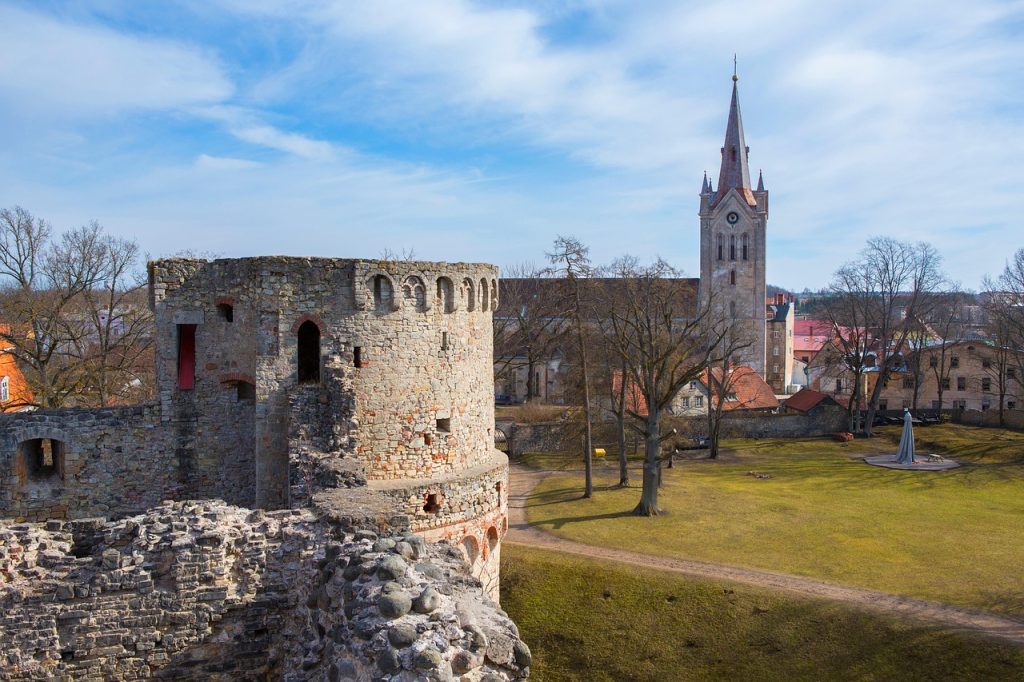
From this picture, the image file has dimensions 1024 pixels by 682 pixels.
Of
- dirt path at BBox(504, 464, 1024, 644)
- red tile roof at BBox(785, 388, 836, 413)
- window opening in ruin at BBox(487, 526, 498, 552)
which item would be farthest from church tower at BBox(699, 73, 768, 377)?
window opening in ruin at BBox(487, 526, 498, 552)

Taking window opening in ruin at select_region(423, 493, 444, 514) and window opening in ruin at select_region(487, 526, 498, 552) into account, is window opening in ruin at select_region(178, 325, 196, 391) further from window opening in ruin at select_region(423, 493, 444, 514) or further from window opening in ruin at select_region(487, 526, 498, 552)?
window opening in ruin at select_region(487, 526, 498, 552)

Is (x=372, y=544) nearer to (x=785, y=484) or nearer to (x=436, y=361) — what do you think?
(x=436, y=361)

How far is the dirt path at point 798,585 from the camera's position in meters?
18.4

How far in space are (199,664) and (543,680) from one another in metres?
11.5

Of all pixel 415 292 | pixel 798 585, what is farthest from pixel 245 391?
pixel 798 585

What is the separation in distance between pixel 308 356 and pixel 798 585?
14.4m

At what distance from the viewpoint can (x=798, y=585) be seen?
2106 centimetres

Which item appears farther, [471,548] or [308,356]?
[471,548]

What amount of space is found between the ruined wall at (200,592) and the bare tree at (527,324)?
35081 millimetres

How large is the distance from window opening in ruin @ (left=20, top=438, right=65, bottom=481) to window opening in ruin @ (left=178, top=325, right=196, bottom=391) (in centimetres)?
271

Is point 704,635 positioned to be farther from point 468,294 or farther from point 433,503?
point 468,294

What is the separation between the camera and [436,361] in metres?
16.4

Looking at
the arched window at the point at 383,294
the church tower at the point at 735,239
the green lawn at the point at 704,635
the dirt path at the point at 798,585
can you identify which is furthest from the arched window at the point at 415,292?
the church tower at the point at 735,239

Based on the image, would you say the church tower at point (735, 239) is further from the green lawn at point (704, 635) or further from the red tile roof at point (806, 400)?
the green lawn at point (704, 635)
